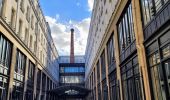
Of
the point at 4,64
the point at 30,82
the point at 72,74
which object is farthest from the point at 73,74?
the point at 4,64

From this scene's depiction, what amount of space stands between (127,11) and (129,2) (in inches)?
32.7

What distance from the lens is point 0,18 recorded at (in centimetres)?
1577

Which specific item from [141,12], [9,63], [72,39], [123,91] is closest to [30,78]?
[9,63]

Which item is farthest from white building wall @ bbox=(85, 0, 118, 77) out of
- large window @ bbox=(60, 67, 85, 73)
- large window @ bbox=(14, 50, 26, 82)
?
large window @ bbox=(60, 67, 85, 73)

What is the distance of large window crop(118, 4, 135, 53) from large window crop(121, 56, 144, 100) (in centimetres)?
141

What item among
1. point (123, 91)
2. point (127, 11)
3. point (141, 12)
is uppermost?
point (127, 11)

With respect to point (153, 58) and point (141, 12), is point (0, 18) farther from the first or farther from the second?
point (153, 58)

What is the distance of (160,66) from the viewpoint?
8961 mm

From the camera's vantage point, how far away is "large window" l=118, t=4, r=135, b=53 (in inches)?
Answer: 531

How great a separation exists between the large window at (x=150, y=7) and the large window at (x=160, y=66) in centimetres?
136

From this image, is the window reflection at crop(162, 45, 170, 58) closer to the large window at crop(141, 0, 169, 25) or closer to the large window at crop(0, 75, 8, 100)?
the large window at crop(141, 0, 169, 25)

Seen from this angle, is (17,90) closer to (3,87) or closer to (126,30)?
(3,87)

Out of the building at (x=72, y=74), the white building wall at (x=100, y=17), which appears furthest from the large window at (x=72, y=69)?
the white building wall at (x=100, y=17)

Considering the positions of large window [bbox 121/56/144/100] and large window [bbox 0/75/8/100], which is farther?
large window [bbox 0/75/8/100]
